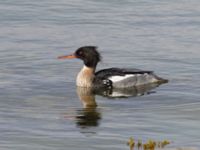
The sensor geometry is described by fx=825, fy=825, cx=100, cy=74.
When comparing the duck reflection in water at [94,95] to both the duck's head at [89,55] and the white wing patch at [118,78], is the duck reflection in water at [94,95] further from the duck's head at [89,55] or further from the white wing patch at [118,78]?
the duck's head at [89,55]

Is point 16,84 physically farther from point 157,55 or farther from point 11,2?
point 11,2

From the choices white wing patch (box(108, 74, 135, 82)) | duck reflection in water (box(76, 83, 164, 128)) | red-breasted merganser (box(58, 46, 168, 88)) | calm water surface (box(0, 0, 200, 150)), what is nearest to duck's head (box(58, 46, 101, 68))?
red-breasted merganser (box(58, 46, 168, 88))

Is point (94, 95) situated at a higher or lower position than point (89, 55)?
lower

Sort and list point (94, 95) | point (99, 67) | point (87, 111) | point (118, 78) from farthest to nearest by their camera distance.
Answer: point (99, 67) → point (118, 78) → point (94, 95) → point (87, 111)

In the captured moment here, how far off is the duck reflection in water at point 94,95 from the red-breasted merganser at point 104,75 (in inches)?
8.1

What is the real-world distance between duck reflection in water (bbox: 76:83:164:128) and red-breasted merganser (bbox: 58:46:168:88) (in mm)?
205

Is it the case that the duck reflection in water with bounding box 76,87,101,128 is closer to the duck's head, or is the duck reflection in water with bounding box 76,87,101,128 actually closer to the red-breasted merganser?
the red-breasted merganser

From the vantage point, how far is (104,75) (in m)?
22.7

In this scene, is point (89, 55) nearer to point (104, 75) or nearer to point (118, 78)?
point (104, 75)

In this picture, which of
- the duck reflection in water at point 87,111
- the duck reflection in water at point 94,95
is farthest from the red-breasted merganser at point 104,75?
the duck reflection in water at point 87,111

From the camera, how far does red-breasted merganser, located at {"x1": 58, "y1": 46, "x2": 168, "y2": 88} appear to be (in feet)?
72.6

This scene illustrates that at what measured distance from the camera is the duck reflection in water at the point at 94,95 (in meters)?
17.7

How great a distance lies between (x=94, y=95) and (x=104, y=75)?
3.94ft

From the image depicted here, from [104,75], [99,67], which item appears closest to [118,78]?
[104,75]
